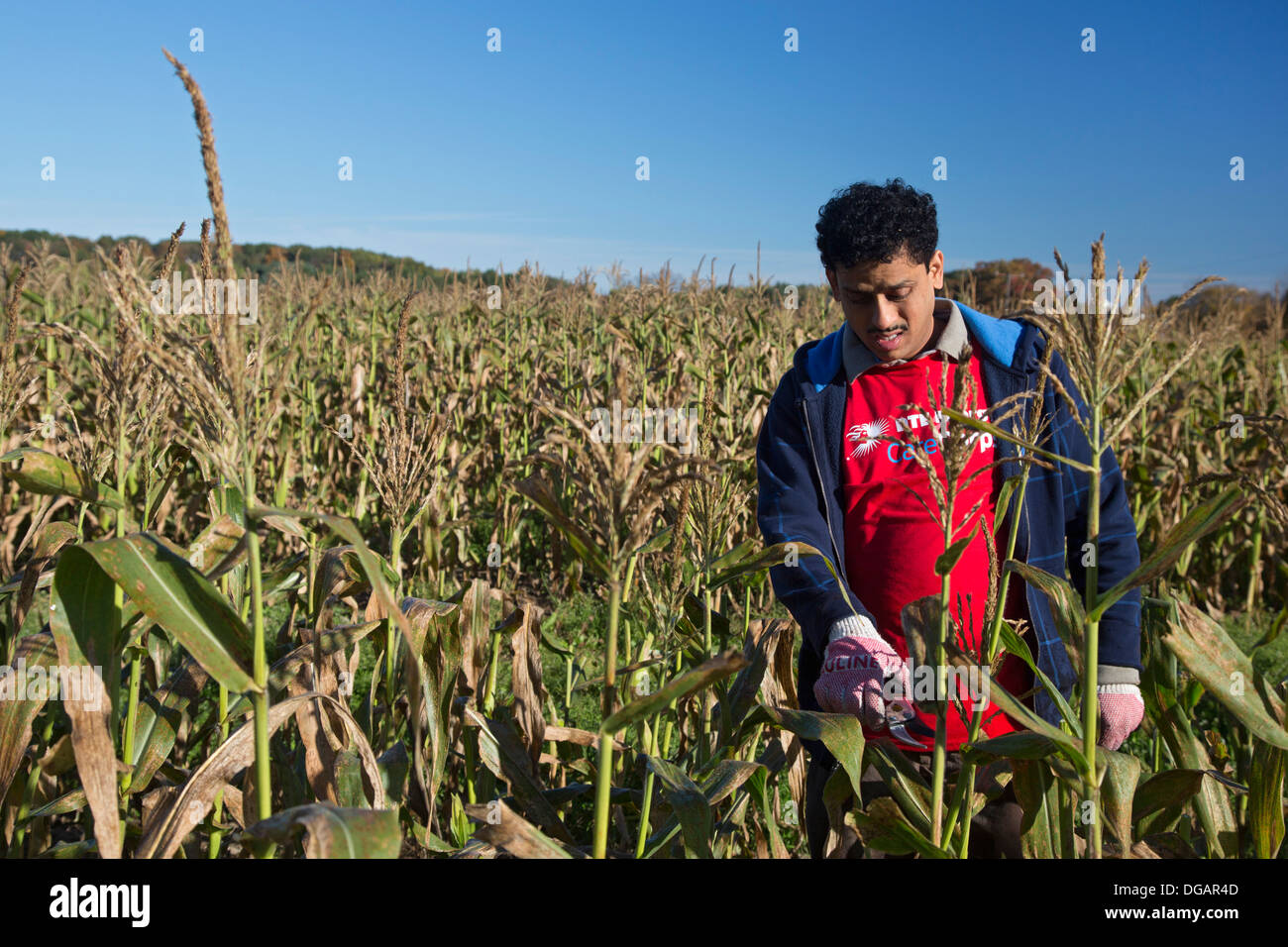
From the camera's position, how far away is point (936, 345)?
7.73 ft

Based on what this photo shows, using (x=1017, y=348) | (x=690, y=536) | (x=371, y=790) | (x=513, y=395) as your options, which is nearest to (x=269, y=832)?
(x=371, y=790)

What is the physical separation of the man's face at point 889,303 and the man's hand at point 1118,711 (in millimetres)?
938

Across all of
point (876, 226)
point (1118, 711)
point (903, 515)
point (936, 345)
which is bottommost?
A: point (1118, 711)

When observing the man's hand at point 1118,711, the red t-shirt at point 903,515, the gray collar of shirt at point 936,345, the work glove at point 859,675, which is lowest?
the man's hand at point 1118,711

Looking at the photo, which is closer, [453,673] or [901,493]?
[453,673]

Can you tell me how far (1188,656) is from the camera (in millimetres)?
1591

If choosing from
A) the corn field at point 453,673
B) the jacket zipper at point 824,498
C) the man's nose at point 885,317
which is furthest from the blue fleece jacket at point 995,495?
the man's nose at point 885,317

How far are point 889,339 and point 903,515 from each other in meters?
0.45

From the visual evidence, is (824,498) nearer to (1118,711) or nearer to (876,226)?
(876,226)

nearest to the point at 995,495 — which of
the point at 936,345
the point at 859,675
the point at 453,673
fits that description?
the point at 936,345

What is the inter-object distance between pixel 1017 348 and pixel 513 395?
15.3 feet

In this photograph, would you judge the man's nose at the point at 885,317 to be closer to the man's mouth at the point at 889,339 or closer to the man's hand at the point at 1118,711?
the man's mouth at the point at 889,339

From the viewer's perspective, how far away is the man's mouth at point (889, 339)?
2.22 m
